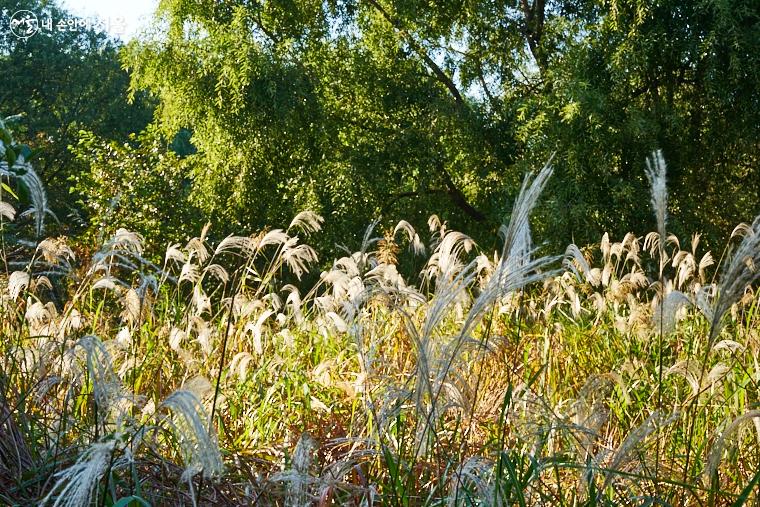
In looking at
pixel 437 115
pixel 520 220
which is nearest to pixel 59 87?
pixel 437 115

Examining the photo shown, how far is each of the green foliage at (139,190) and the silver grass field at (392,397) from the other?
8069 mm

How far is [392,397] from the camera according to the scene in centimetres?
251

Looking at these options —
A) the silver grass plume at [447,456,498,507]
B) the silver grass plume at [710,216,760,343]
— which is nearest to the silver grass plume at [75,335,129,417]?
the silver grass plume at [447,456,498,507]

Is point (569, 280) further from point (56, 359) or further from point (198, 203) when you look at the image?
point (198, 203)

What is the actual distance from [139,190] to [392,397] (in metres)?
11.5

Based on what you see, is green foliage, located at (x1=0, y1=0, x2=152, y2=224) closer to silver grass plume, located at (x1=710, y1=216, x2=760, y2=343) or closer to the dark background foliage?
the dark background foliage

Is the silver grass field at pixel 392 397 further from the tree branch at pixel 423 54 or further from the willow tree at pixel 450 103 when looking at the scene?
the tree branch at pixel 423 54

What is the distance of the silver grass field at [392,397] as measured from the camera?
195 cm

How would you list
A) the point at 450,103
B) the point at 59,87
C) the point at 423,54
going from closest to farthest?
1. the point at 450,103
2. the point at 423,54
3. the point at 59,87

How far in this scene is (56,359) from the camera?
3537mm

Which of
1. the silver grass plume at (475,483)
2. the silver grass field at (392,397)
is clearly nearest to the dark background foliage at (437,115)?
the silver grass field at (392,397)

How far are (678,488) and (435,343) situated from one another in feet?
3.67

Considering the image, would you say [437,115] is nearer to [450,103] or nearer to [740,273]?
[450,103]

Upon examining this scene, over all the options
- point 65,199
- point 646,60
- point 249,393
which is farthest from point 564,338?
point 65,199
